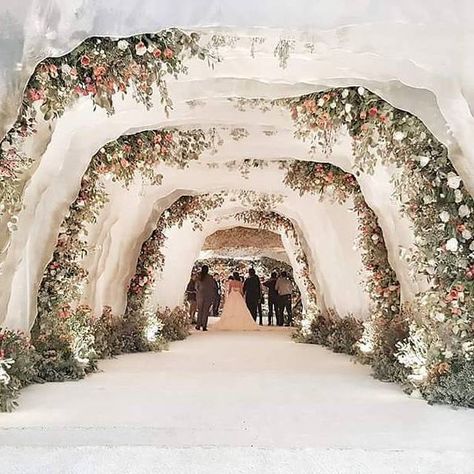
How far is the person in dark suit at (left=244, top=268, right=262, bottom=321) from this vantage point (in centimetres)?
1755

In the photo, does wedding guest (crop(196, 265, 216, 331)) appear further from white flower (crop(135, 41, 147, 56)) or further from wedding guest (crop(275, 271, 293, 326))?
white flower (crop(135, 41, 147, 56))

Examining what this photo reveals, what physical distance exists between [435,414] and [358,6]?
9.14 ft

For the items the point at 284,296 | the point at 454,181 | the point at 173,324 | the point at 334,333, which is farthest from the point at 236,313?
the point at 454,181

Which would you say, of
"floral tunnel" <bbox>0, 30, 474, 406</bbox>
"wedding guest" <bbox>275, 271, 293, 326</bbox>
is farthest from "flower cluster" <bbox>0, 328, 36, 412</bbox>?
"wedding guest" <bbox>275, 271, 293, 326</bbox>

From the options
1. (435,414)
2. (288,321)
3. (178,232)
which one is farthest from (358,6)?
(288,321)

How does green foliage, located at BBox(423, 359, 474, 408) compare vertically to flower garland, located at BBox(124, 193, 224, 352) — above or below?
below

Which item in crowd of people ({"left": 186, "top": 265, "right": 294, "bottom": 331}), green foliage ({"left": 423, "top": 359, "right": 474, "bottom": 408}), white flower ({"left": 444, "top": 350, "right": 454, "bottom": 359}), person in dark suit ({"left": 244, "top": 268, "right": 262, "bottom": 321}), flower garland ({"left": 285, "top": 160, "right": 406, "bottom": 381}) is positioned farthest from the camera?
person in dark suit ({"left": 244, "top": 268, "right": 262, "bottom": 321})

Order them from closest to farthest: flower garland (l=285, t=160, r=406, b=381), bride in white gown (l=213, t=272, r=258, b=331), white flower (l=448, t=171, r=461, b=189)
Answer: white flower (l=448, t=171, r=461, b=189), flower garland (l=285, t=160, r=406, b=381), bride in white gown (l=213, t=272, r=258, b=331)

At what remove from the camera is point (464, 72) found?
154 inches

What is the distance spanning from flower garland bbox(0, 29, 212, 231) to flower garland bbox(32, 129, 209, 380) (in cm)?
213

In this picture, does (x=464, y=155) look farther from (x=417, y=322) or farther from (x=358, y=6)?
(x=417, y=322)

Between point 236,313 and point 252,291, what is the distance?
128 centimetres

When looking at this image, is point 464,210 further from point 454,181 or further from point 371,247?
point 371,247

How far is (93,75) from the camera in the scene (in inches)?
166
